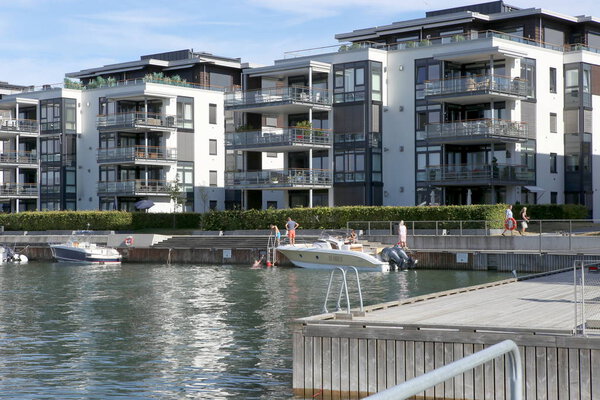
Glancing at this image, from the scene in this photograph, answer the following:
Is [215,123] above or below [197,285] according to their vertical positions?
above

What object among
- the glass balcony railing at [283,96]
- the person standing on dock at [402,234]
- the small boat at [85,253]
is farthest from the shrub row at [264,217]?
the glass balcony railing at [283,96]

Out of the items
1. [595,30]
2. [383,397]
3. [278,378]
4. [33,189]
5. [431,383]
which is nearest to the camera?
[383,397]

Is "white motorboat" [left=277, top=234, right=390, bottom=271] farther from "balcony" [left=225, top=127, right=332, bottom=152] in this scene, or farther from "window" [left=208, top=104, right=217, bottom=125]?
"window" [left=208, top=104, right=217, bottom=125]

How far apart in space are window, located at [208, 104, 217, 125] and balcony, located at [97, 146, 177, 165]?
19.1 ft

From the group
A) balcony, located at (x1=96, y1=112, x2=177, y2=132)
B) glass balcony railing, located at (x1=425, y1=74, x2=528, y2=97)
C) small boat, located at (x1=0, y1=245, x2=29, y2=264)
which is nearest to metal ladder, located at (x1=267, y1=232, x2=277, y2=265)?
glass balcony railing, located at (x1=425, y1=74, x2=528, y2=97)

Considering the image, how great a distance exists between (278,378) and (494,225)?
33.1 m

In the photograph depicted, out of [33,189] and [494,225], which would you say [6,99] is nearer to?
[33,189]

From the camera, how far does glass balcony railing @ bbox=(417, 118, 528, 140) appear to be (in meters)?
57.1

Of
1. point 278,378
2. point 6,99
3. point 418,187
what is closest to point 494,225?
point 418,187

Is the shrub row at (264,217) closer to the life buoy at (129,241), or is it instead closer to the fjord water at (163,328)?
the life buoy at (129,241)

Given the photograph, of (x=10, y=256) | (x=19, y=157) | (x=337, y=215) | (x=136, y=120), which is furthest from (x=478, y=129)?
(x=19, y=157)

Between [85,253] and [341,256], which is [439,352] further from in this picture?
[85,253]

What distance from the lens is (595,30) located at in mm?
68875

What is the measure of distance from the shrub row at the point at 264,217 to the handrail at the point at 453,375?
4462 centimetres
